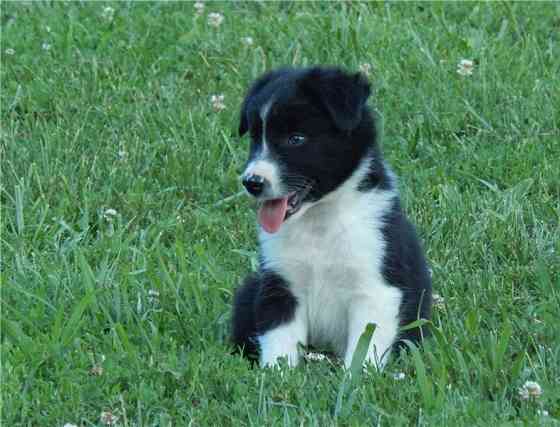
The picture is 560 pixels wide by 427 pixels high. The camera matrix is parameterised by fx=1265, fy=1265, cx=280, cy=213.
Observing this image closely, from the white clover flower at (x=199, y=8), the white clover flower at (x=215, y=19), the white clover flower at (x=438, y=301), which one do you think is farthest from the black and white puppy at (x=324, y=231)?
the white clover flower at (x=199, y=8)

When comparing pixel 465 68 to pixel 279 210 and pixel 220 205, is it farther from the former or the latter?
pixel 279 210

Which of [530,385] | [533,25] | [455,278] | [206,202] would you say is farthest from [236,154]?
[530,385]

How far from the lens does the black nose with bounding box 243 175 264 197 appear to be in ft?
16.5

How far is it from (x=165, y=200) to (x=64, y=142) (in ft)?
2.89

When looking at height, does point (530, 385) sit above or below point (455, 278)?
above

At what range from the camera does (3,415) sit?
461cm

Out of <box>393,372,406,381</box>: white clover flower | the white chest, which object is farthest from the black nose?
<box>393,372,406,381</box>: white clover flower

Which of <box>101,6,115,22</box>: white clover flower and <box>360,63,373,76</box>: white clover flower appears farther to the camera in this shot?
<box>101,6,115,22</box>: white clover flower

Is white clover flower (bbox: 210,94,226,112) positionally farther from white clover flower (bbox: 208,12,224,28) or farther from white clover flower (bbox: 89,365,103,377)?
white clover flower (bbox: 89,365,103,377)

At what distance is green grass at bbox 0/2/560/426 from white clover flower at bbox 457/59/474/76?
0.20ft

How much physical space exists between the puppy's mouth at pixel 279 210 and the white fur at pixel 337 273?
0.04 metres

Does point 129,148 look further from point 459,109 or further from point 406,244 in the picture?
point 406,244

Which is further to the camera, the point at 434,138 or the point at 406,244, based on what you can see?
the point at 434,138

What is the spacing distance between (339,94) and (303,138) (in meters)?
0.23
